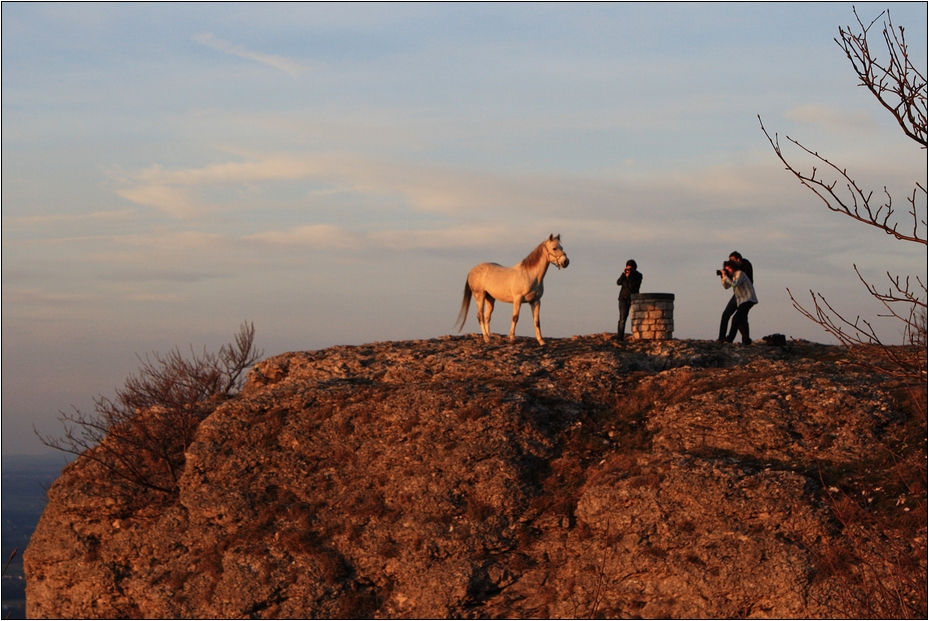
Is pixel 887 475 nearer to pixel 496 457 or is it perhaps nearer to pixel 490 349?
pixel 496 457

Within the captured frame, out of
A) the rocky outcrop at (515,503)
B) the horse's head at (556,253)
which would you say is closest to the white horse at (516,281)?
the horse's head at (556,253)

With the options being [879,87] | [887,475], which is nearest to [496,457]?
[887,475]

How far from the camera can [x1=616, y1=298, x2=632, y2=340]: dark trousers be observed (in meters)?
23.8

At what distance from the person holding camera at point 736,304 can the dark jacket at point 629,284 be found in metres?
2.34

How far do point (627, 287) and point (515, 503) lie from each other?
9.50 metres

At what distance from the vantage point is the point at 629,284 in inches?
944

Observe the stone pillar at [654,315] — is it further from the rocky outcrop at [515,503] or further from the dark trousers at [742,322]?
the rocky outcrop at [515,503]

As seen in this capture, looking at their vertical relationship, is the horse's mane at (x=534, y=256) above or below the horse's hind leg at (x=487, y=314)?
above

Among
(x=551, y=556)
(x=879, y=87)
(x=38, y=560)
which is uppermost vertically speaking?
(x=879, y=87)

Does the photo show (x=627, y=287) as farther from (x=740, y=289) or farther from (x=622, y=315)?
(x=740, y=289)

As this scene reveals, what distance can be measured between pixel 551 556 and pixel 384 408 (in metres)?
5.40

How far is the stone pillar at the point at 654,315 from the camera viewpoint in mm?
23750

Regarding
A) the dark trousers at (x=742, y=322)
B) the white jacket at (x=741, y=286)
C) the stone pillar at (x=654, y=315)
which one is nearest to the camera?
the white jacket at (x=741, y=286)

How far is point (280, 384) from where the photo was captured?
21438 mm
